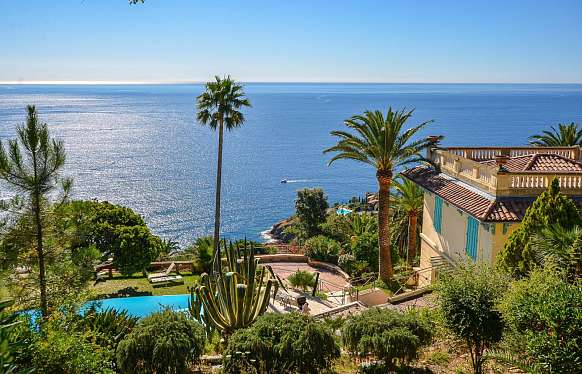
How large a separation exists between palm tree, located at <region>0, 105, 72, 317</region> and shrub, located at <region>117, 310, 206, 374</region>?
3613 millimetres

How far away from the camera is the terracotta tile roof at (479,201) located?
15398 mm

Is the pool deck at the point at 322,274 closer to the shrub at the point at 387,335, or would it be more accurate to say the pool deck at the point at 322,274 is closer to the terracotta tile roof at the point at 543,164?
the terracotta tile roof at the point at 543,164

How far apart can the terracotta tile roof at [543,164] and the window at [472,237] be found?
2416mm

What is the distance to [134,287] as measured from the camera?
27516mm

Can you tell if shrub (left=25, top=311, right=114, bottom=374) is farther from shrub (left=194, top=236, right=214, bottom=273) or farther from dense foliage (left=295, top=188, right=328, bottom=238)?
dense foliage (left=295, top=188, right=328, bottom=238)

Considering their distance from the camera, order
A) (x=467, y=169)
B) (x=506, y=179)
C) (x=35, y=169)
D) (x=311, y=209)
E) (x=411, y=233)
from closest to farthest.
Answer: (x=35, y=169) < (x=506, y=179) < (x=467, y=169) < (x=411, y=233) < (x=311, y=209)

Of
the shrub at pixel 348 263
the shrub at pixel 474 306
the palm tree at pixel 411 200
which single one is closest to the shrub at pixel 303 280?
the shrub at pixel 348 263

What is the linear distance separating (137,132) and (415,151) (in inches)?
5899

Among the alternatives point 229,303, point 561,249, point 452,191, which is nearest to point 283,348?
point 229,303

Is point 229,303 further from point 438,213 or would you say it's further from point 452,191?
point 438,213

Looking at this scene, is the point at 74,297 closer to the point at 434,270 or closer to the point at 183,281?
the point at 434,270

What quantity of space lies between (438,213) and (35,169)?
13185mm

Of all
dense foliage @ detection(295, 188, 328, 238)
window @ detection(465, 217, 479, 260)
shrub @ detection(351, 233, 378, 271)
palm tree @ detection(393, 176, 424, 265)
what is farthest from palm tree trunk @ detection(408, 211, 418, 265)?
dense foliage @ detection(295, 188, 328, 238)

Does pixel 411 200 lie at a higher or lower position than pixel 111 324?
higher
